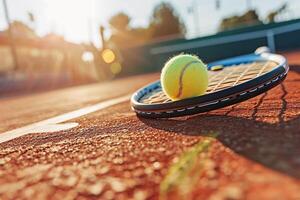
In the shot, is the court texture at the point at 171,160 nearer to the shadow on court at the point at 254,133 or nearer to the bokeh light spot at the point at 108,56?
the shadow on court at the point at 254,133

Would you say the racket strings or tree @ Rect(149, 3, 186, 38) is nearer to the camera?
the racket strings

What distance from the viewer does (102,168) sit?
1.50m

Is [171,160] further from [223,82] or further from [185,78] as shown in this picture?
[223,82]

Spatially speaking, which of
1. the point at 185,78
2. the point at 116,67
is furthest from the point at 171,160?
Result: the point at 116,67

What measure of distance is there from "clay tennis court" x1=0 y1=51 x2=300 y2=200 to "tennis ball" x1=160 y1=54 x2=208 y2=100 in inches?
7.3

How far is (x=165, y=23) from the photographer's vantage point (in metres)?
41.5

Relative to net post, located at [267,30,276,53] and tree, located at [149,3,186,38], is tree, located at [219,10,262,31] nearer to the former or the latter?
tree, located at [149,3,186,38]

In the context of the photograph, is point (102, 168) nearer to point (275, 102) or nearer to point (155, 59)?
point (275, 102)

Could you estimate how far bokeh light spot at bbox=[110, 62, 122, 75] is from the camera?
22391mm

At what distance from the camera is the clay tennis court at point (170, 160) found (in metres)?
1.13

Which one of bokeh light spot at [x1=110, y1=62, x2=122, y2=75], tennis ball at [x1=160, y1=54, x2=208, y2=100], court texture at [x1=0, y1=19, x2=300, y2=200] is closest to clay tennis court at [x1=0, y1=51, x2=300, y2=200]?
court texture at [x1=0, y1=19, x2=300, y2=200]

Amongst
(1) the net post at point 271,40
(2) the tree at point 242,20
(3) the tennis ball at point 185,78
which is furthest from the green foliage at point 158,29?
(3) the tennis ball at point 185,78

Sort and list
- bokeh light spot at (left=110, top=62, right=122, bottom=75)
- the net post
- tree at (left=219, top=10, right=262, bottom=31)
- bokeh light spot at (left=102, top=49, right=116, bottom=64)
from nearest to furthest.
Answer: the net post → bokeh light spot at (left=102, top=49, right=116, bottom=64) → bokeh light spot at (left=110, top=62, right=122, bottom=75) → tree at (left=219, top=10, right=262, bottom=31)

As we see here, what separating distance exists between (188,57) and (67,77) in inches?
894
